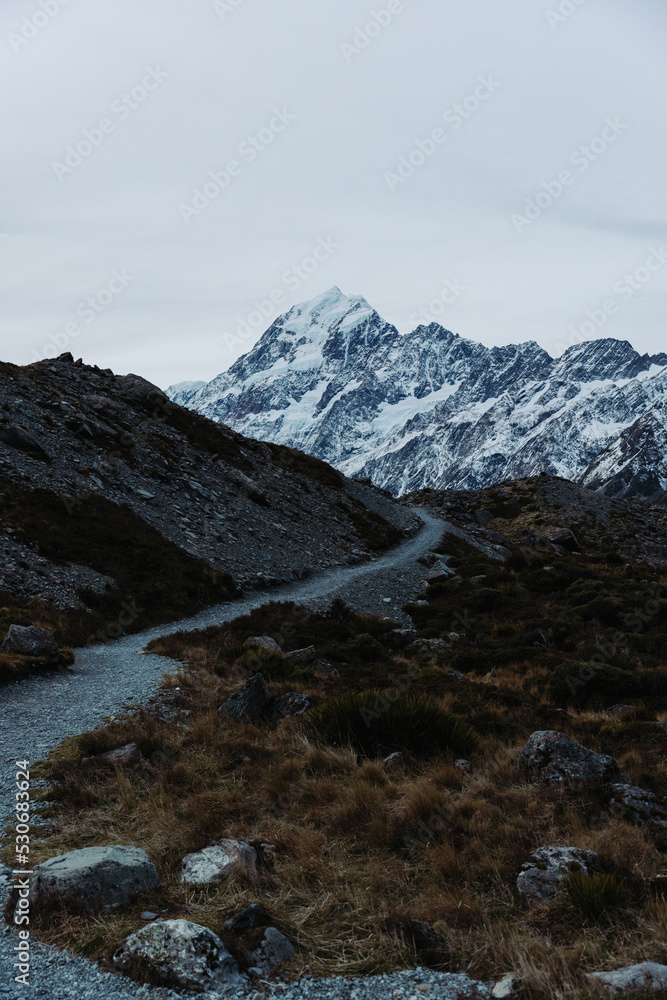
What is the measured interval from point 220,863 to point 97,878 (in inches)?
48.6

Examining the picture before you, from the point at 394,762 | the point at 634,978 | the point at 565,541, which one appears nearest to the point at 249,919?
the point at 634,978

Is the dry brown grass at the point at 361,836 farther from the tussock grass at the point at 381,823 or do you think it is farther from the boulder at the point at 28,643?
the boulder at the point at 28,643

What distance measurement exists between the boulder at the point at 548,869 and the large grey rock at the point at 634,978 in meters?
0.98

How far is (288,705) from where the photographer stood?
1084 cm

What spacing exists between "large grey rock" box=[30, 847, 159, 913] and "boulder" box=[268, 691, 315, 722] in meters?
5.15

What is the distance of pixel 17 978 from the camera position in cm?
418

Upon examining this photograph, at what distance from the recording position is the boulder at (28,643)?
14336mm

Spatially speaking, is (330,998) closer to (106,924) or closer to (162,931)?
(162,931)

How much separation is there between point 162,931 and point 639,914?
3.95 m

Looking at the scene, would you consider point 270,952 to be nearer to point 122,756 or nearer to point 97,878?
point 97,878

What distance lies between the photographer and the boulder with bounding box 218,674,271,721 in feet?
34.8

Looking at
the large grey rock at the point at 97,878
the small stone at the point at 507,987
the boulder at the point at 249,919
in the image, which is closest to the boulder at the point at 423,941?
the small stone at the point at 507,987

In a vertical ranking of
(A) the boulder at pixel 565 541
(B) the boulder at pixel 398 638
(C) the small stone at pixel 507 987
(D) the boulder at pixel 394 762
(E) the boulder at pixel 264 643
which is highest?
(A) the boulder at pixel 565 541

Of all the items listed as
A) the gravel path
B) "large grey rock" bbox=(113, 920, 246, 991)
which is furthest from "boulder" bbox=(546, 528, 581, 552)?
"large grey rock" bbox=(113, 920, 246, 991)
